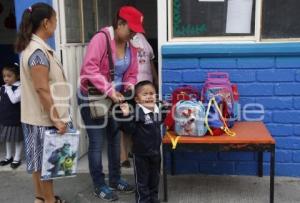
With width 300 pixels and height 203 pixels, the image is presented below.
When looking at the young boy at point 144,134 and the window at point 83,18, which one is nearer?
the young boy at point 144,134

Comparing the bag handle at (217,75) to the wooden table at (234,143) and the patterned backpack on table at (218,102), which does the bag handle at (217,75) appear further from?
the wooden table at (234,143)

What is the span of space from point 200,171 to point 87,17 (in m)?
2.17

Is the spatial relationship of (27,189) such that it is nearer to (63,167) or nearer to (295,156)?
(63,167)

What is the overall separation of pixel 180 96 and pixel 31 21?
148 centimetres

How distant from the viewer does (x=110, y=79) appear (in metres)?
3.75

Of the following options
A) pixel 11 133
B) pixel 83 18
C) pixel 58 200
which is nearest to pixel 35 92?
pixel 58 200

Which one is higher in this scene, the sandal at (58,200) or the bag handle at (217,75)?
the bag handle at (217,75)

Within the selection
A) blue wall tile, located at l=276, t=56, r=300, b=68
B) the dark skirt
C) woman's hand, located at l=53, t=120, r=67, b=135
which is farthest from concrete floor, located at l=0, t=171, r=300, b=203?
blue wall tile, located at l=276, t=56, r=300, b=68

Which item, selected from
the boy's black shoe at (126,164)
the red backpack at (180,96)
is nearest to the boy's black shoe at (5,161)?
the boy's black shoe at (126,164)

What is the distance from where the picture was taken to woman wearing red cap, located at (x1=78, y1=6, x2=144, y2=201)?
3621 mm

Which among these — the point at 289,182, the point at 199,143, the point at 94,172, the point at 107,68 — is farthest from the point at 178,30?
the point at 289,182

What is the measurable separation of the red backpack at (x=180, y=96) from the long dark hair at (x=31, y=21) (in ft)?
Answer: 4.34

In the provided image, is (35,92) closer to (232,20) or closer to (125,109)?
(125,109)

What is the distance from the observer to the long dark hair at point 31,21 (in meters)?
3.30
